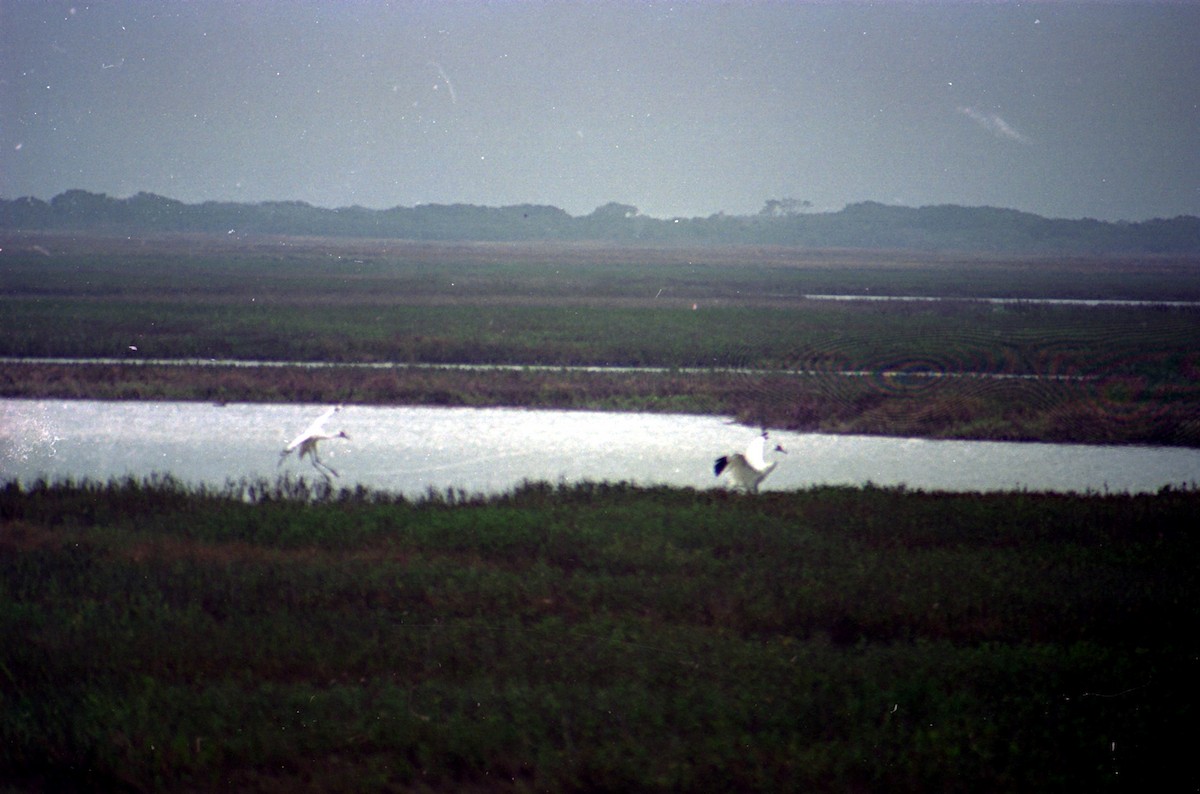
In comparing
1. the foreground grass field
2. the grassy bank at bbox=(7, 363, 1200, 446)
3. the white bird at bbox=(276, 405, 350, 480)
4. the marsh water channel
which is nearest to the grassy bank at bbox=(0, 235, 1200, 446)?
the grassy bank at bbox=(7, 363, 1200, 446)

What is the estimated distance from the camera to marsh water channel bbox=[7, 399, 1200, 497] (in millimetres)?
17125

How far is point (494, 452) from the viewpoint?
19.2 m

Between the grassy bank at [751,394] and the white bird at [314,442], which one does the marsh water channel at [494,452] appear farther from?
the grassy bank at [751,394]

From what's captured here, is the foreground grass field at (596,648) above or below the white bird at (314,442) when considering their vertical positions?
below

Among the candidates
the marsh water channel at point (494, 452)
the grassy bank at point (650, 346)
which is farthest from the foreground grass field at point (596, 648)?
the grassy bank at point (650, 346)

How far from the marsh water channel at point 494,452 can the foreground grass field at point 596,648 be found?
384cm

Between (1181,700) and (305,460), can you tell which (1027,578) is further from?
(305,460)

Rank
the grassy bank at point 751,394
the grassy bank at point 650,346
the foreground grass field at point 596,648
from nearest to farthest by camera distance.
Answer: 1. the foreground grass field at point 596,648
2. the grassy bank at point 751,394
3. the grassy bank at point 650,346

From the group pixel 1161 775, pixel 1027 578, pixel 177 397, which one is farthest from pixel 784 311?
pixel 1161 775

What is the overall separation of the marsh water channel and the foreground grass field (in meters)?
3.84

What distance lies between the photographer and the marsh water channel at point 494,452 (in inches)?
674

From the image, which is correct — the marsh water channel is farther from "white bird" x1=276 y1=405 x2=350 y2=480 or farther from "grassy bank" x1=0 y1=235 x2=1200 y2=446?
"grassy bank" x1=0 y1=235 x2=1200 y2=446

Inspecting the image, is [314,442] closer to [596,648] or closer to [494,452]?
[494,452]

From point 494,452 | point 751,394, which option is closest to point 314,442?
point 494,452
